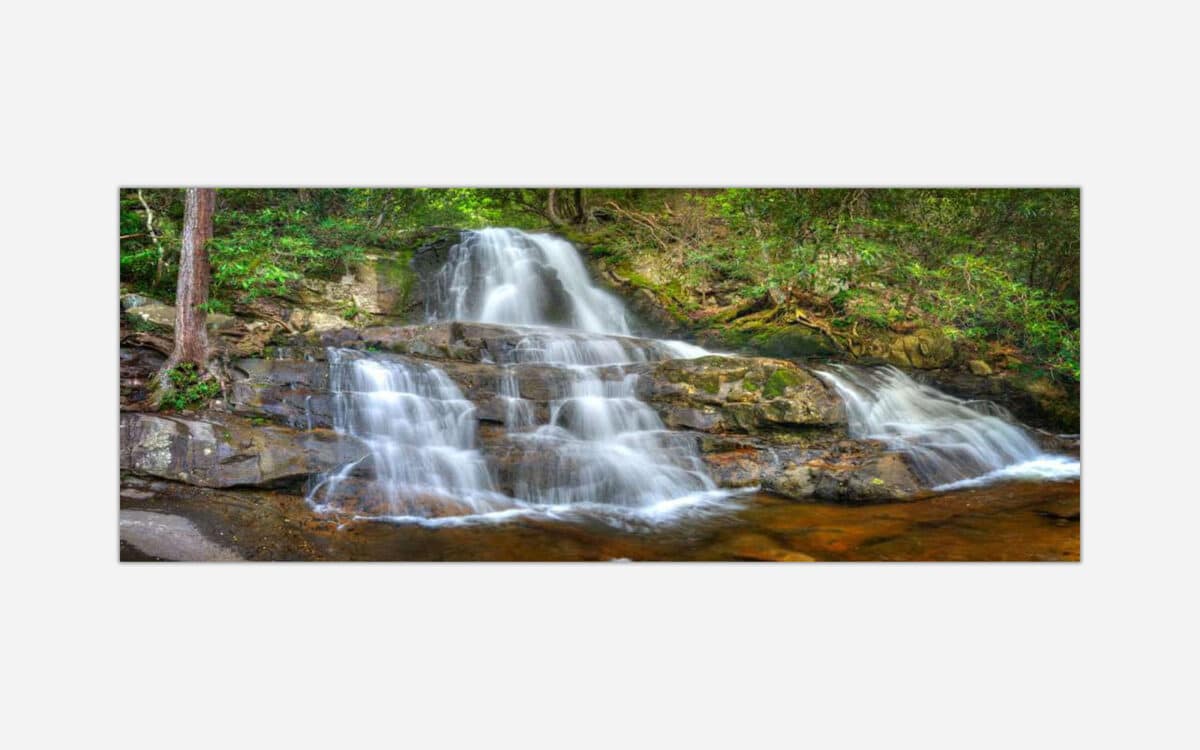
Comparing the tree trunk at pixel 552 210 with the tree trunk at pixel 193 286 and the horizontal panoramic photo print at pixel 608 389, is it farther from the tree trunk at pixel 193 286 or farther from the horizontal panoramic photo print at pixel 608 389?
the tree trunk at pixel 193 286

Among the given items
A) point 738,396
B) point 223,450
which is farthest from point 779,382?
point 223,450

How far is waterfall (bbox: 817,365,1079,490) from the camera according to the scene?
4.62 m

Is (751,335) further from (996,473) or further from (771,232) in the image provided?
(996,473)

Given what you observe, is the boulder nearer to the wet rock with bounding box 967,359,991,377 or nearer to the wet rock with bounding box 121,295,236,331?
the wet rock with bounding box 121,295,236,331

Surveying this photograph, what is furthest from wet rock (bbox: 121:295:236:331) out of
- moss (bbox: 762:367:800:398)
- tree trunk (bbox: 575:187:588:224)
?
moss (bbox: 762:367:800:398)

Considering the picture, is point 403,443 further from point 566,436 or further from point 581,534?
point 581,534

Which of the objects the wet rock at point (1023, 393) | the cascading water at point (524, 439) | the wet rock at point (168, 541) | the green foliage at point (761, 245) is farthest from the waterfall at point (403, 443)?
the wet rock at point (1023, 393)

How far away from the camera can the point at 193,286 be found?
15.4 feet

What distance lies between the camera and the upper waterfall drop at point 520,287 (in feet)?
23.0

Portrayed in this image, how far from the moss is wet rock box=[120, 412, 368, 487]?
3138 mm

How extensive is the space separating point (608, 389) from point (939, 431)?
2.68 metres

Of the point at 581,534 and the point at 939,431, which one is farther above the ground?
the point at 939,431

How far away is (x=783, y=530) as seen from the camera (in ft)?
12.8

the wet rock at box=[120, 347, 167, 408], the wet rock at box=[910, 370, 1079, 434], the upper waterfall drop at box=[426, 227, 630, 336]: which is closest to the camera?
the wet rock at box=[120, 347, 167, 408]
